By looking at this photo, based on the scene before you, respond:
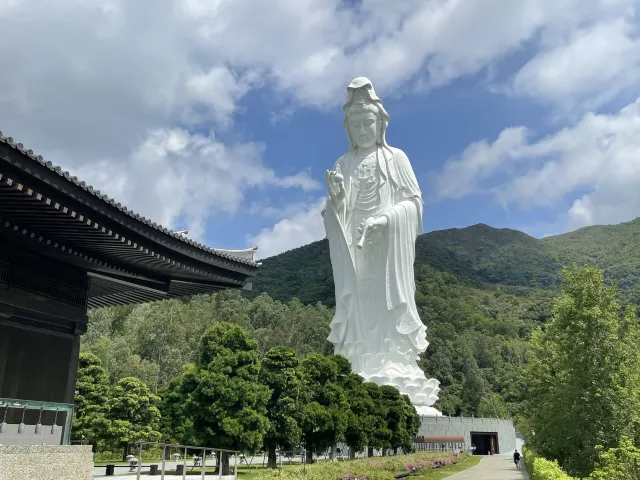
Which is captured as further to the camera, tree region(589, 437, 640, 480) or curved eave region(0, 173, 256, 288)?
tree region(589, 437, 640, 480)

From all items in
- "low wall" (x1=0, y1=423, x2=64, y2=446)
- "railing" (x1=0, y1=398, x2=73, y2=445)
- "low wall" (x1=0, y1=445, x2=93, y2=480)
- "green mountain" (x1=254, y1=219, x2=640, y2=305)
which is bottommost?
"low wall" (x1=0, y1=445, x2=93, y2=480)

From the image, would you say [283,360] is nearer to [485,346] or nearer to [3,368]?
[3,368]

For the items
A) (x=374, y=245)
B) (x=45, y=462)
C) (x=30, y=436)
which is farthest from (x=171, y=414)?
(x=45, y=462)

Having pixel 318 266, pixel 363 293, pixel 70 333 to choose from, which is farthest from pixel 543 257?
pixel 70 333

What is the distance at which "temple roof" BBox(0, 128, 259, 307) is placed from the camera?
6277mm

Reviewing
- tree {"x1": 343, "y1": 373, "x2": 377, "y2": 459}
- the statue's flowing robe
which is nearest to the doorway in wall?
the statue's flowing robe

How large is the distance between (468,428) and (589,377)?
2282 cm

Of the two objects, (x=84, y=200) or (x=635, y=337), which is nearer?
(x=84, y=200)

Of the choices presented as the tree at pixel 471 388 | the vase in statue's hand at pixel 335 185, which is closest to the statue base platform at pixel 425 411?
the vase in statue's hand at pixel 335 185

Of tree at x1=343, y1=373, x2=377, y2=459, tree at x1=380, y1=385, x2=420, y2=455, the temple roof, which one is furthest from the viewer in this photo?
tree at x1=380, y1=385, x2=420, y2=455

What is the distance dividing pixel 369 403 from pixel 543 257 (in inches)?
4831

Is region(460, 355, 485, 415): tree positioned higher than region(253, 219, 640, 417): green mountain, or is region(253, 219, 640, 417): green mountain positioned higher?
region(253, 219, 640, 417): green mountain

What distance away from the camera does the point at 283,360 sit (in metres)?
14.5

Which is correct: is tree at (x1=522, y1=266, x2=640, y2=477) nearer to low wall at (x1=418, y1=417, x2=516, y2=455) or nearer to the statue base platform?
the statue base platform
